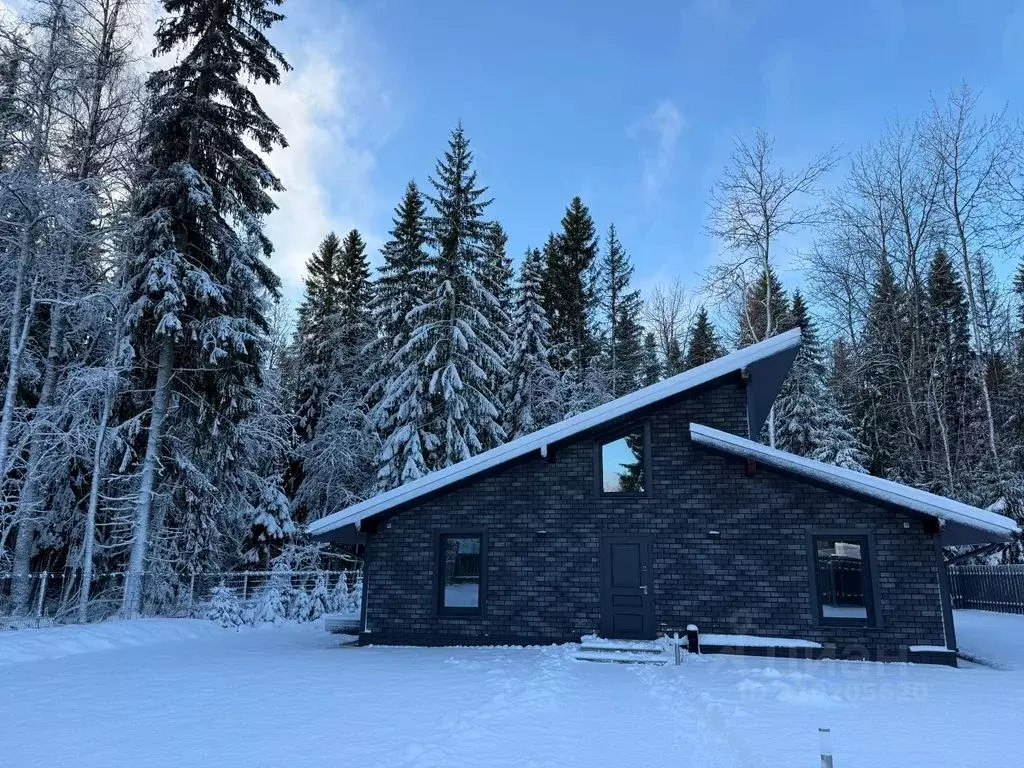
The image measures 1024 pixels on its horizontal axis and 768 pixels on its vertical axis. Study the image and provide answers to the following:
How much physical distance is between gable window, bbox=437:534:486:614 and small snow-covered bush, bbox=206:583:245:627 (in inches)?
258

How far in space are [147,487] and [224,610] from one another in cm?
373

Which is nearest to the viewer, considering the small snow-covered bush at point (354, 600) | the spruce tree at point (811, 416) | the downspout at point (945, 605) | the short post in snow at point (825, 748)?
the short post in snow at point (825, 748)

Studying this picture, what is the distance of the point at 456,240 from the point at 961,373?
25031mm

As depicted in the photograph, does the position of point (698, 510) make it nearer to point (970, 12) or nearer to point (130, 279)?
point (130, 279)

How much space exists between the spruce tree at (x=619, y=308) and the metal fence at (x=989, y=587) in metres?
14.7

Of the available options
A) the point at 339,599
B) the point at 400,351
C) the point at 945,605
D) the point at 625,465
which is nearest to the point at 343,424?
the point at 400,351

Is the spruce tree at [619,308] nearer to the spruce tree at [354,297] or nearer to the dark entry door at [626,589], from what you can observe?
the spruce tree at [354,297]

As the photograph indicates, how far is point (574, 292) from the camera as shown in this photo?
30828mm

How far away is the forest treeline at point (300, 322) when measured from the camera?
47.5 ft

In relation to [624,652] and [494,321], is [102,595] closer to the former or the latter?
[624,652]

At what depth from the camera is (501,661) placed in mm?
10461

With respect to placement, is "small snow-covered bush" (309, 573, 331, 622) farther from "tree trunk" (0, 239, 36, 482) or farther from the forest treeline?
"tree trunk" (0, 239, 36, 482)

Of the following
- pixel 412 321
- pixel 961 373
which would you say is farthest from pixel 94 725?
pixel 961 373

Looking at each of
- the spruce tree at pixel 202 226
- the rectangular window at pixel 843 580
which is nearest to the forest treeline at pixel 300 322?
the spruce tree at pixel 202 226
